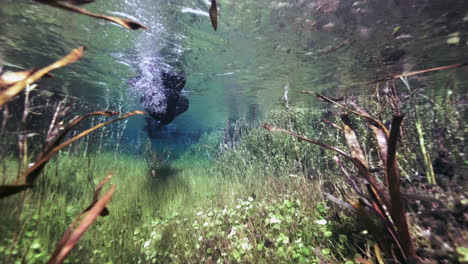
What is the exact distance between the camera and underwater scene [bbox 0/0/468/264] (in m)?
1.99

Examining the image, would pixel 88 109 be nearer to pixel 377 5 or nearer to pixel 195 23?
pixel 195 23

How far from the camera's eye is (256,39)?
8.85 meters

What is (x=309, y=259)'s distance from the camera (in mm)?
2559

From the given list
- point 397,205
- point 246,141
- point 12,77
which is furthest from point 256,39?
point 12,77

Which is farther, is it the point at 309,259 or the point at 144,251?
the point at 144,251

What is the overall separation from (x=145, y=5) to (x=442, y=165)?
9288mm

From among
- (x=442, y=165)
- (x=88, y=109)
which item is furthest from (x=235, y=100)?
(x=442, y=165)

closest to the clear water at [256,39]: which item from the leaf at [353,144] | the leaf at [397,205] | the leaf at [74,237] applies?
the leaf at [353,144]

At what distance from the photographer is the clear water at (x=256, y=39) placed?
6.84 metres

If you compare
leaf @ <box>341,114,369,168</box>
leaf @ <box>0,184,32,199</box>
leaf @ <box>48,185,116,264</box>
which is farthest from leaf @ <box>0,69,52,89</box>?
leaf @ <box>341,114,369,168</box>

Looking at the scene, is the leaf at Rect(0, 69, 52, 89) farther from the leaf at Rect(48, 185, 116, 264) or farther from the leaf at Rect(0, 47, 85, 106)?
the leaf at Rect(48, 185, 116, 264)

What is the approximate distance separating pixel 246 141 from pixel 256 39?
6373 mm

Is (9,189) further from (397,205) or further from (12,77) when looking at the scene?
(397,205)

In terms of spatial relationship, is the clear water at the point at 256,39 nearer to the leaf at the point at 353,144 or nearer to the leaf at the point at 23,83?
the leaf at the point at 353,144
